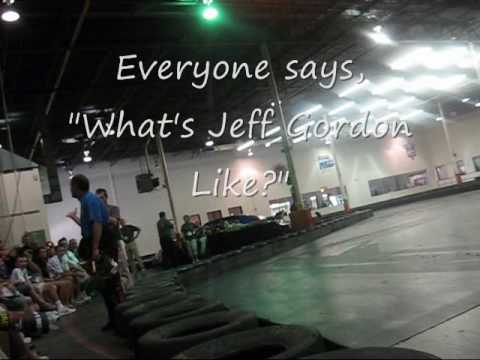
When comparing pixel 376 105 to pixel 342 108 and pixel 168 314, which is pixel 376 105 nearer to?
pixel 342 108

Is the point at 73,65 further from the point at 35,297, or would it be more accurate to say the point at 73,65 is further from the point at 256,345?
the point at 256,345

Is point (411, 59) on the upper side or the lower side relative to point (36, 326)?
upper

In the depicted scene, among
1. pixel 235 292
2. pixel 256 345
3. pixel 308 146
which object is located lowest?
pixel 235 292

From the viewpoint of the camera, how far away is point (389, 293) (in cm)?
309

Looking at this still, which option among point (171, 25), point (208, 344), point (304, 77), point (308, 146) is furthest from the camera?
point (308, 146)

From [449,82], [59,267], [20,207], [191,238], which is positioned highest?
[449,82]

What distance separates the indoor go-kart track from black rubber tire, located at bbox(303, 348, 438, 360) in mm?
489

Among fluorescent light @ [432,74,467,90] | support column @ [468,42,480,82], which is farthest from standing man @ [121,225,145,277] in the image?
fluorescent light @ [432,74,467,90]

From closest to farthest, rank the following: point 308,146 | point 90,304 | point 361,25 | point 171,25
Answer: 1. point 90,304
2. point 171,25
3. point 361,25
4. point 308,146

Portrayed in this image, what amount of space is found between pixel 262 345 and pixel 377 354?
1.63 feet

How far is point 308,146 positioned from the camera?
2302 centimetres

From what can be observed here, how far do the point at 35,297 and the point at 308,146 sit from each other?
19.4m

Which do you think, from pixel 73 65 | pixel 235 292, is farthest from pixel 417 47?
pixel 235 292

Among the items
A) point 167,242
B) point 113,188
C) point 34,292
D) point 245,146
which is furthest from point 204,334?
point 245,146
